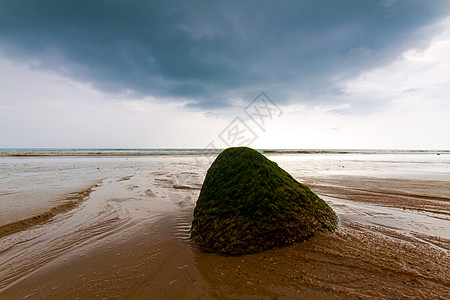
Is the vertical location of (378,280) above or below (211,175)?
below

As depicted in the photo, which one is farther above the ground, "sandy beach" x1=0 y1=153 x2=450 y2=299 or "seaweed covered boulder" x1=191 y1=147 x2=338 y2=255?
"seaweed covered boulder" x1=191 y1=147 x2=338 y2=255

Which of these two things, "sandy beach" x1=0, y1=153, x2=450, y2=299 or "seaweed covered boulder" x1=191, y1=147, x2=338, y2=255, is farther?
"seaweed covered boulder" x1=191, y1=147, x2=338, y2=255

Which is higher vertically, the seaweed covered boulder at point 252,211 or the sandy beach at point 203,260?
the seaweed covered boulder at point 252,211

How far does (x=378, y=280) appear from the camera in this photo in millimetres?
2250

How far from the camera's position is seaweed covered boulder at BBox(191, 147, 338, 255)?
318 cm

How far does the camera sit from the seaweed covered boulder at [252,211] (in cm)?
318

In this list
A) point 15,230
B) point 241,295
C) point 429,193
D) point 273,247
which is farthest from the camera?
point 429,193

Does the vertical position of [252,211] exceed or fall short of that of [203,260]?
it exceeds it

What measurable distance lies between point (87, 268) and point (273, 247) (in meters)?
2.68

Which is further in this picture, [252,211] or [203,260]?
[252,211]

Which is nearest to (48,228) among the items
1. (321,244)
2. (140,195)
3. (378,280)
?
(140,195)

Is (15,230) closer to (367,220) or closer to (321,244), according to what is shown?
(321,244)

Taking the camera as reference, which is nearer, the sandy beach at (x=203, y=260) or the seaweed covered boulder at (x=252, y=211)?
the sandy beach at (x=203, y=260)

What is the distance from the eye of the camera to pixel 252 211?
339 cm
